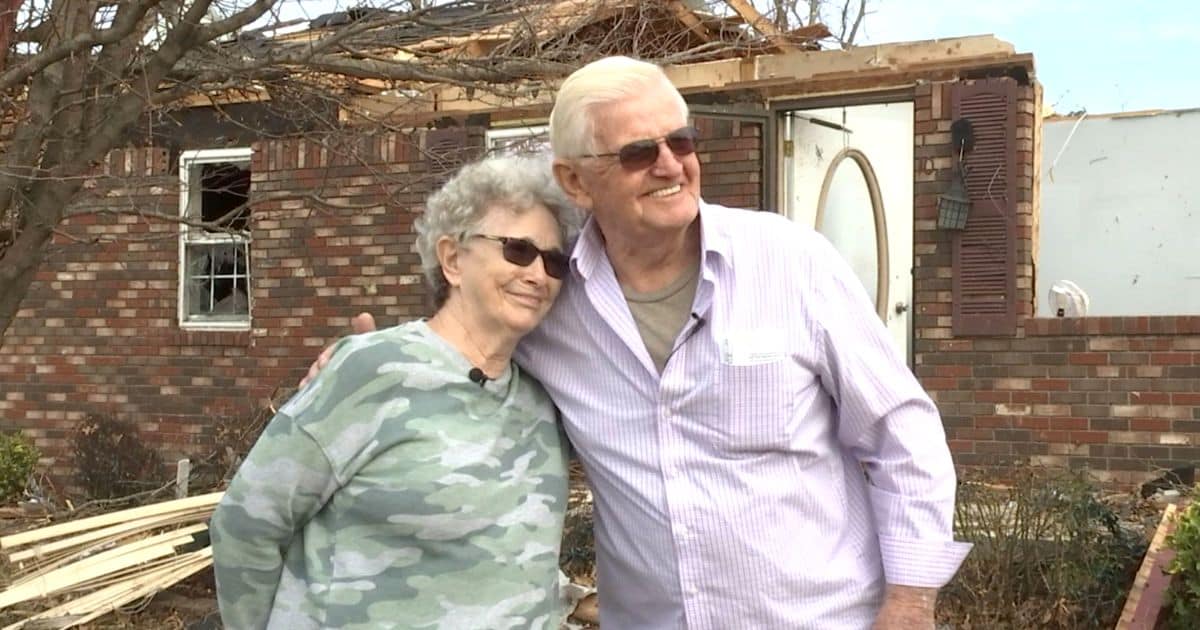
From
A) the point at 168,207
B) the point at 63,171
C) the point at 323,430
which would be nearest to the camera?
the point at 323,430

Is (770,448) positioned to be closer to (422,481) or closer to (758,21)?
(422,481)

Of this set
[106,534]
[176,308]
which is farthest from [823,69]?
[176,308]

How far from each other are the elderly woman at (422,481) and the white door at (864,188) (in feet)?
19.8

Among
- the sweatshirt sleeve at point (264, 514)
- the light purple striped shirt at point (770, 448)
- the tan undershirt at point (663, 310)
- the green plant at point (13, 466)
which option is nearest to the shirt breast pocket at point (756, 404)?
the light purple striped shirt at point (770, 448)

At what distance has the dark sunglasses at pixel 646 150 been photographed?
2084mm

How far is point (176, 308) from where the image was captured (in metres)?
9.51

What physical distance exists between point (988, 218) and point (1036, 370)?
0.94 meters

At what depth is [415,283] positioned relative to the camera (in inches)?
343

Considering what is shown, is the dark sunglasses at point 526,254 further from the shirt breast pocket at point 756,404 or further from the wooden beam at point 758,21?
the wooden beam at point 758,21

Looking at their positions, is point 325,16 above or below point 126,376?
above

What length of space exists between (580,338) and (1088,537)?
3.51 meters

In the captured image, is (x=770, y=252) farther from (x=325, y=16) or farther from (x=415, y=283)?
(x=415, y=283)

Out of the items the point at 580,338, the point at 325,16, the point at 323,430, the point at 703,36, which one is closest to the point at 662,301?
the point at 580,338

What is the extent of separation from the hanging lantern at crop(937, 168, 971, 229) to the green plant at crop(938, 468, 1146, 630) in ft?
7.90
